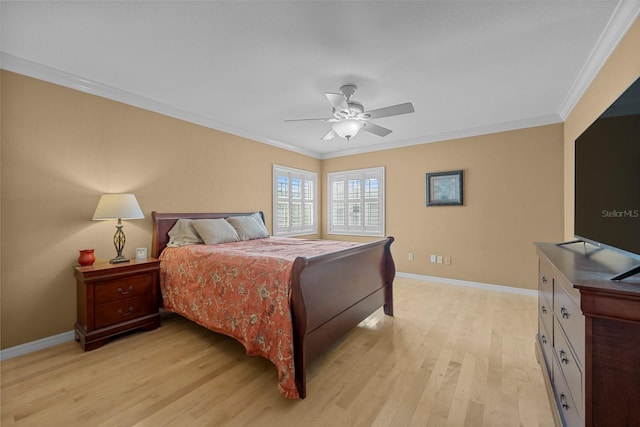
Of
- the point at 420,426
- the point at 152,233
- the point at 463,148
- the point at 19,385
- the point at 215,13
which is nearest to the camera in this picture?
the point at 420,426

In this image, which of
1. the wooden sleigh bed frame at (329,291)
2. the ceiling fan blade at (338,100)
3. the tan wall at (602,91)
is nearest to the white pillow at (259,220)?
the wooden sleigh bed frame at (329,291)

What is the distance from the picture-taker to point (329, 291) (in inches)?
82.9

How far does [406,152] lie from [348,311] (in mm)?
3380

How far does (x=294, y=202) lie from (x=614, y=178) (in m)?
4.40

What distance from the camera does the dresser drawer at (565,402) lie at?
1.12 meters

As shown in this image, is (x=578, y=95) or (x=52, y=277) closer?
(x=52, y=277)

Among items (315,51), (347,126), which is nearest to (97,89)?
(315,51)

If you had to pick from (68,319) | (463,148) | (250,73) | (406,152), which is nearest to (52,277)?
(68,319)

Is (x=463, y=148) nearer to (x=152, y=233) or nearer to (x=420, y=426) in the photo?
(x=420, y=426)

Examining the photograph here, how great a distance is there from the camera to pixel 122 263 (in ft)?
8.77

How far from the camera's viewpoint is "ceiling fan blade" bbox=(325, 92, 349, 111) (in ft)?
7.72

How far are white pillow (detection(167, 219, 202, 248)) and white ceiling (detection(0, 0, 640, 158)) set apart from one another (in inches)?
54.4

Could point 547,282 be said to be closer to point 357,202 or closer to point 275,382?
point 275,382

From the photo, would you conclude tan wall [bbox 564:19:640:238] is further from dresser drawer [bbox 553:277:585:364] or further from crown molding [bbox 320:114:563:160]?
dresser drawer [bbox 553:277:585:364]
